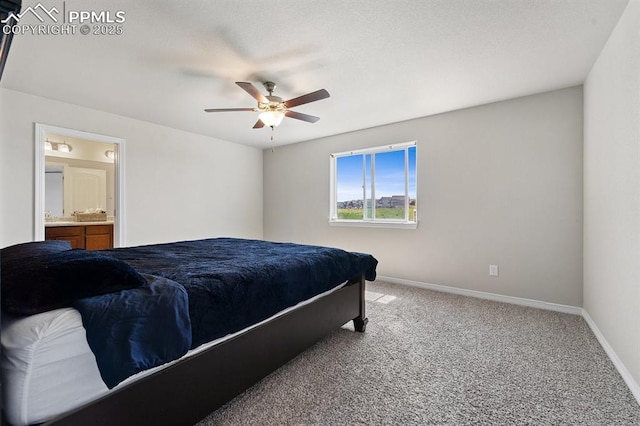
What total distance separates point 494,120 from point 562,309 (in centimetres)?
217

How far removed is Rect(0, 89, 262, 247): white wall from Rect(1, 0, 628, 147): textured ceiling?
0.25 metres

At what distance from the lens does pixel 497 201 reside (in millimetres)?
3436

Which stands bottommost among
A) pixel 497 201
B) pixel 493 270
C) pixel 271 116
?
pixel 493 270

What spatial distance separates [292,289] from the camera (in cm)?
193

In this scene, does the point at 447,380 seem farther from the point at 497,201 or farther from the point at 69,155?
the point at 69,155

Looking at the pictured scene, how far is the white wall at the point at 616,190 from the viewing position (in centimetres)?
176

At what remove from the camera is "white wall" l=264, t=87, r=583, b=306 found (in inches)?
120

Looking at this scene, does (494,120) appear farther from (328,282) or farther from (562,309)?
(328,282)

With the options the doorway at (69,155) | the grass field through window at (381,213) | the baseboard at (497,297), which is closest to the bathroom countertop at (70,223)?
the doorway at (69,155)

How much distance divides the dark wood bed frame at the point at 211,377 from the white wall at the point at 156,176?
225cm

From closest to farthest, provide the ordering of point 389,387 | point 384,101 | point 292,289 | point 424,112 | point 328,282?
point 389,387 → point 292,289 → point 328,282 → point 384,101 → point 424,112

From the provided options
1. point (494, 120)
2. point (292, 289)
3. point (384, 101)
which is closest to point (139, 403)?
point (292, 289)

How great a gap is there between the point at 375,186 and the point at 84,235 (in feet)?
14.7

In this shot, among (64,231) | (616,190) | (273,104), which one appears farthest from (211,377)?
(64,231)
